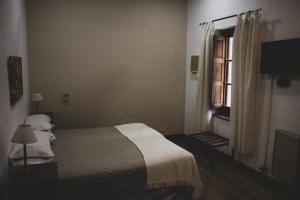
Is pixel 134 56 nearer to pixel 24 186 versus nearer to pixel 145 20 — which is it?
pixel 145 20

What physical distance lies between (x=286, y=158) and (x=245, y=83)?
1.10 m

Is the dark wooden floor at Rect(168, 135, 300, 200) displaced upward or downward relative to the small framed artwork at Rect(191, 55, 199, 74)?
downward

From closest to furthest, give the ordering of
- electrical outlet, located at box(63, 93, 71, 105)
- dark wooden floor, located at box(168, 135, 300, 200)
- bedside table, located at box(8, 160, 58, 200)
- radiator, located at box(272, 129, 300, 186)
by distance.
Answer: bedside table, located at box(8, 160, 58, 200) < radiator, located at box(272, 129, 300, 186) < dark wooden floor, located at box(168, 135, 300, 200) < electrical outlet, located at box(63, 93, 71, 105)

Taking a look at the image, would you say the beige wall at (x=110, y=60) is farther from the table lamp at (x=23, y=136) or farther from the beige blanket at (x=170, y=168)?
the table lamp at (x=23, y=136)

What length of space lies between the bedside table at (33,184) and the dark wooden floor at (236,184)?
5.84 feet

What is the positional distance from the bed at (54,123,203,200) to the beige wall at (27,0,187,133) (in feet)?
4.85

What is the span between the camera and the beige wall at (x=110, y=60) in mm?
4297

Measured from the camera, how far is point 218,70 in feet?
14.1

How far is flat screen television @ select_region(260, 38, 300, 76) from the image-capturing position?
108 inches

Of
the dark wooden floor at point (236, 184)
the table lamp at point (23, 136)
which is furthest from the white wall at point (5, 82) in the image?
the dark wooden floor at point (236, 184)

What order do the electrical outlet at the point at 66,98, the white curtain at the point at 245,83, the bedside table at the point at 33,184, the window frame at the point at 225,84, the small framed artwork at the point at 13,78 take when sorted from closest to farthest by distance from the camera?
the bedside table at the point at 33,184, the small framed artwork at the point at 13,78, the white curtain at the point at 245,83, the window frame at the point at 225,84, the electrical outlet at the point at 66,98

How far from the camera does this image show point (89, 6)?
4.42m

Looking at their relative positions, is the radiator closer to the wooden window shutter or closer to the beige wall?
the wooden window shutter

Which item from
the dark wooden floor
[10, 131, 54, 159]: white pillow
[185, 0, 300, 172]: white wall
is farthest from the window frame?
[10, 131, 54, 159]: white pillow
